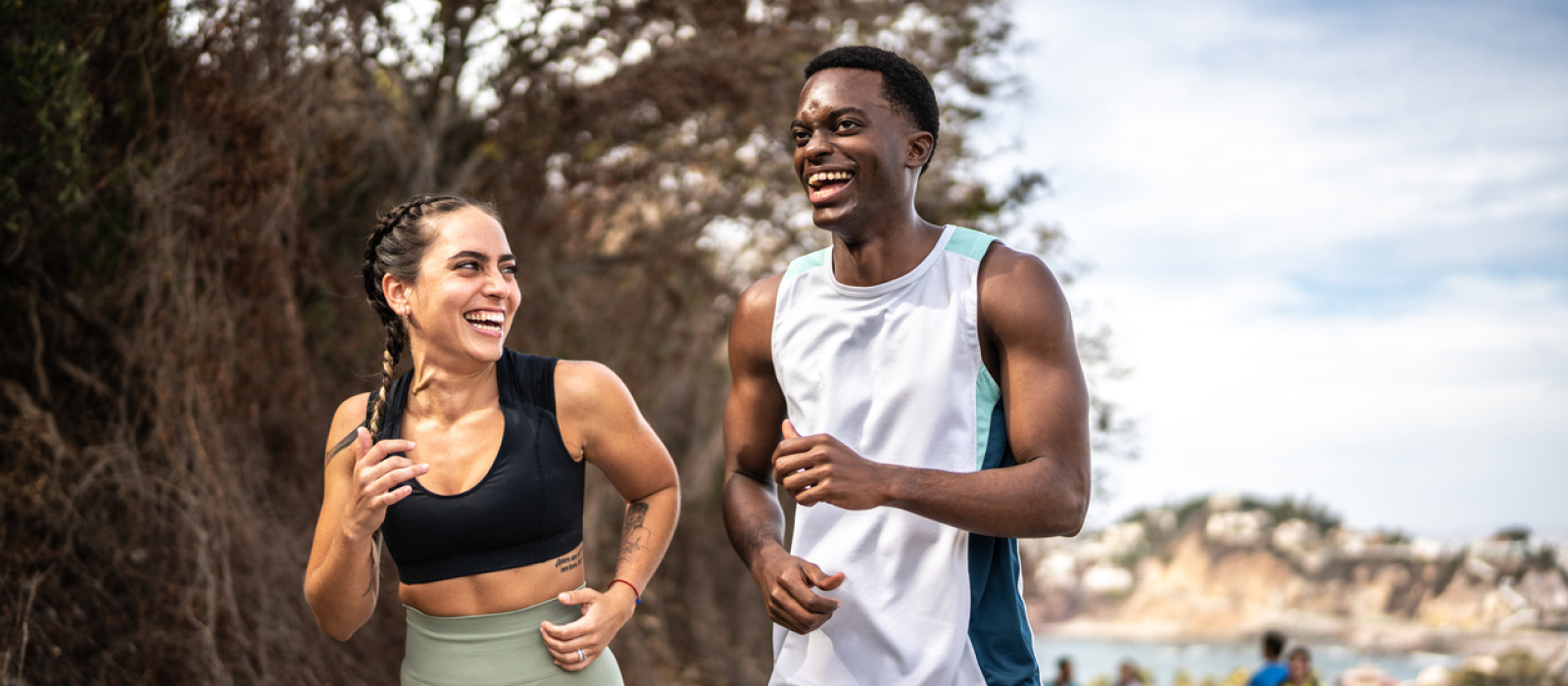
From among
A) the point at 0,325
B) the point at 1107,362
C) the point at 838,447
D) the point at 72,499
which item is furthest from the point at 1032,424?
the point at 1107,362

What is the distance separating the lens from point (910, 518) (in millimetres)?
2312

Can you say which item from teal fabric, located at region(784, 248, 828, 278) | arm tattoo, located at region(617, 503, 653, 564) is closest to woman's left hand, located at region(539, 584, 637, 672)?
arm tattoo, located at region(617, 503, 653, 564)

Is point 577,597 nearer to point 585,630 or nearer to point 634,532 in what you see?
point 585,630

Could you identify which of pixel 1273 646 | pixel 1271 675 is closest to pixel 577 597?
pixel 1271 675

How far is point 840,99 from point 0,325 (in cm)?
585

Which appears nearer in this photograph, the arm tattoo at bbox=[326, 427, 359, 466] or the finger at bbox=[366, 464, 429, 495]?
the finger at bbox=[366, 464, 429, 495]

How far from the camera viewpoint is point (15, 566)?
5406 millimetres

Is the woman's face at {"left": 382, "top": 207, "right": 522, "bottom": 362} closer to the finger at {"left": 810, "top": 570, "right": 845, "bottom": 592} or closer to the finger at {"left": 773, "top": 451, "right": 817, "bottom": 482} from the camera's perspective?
the finger at {"left": 773, "top": 451, "right": 817, "bottom": 482}

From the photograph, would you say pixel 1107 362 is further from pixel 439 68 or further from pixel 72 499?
pixel 72 499

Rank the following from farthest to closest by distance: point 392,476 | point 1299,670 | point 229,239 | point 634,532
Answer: point 1299,670
point 229,239
point 634,532
point 392,476

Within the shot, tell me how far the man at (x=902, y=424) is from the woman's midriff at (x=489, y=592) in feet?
1.44

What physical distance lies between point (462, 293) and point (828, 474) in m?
0.91

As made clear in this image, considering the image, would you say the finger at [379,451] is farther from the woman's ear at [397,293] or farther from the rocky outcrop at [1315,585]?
the rocky outcrop at [1315,585]

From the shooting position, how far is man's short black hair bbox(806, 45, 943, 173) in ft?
8.07
